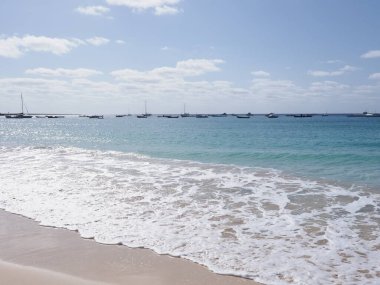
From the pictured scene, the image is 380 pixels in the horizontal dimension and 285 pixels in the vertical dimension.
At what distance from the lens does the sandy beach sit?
6.09 meters

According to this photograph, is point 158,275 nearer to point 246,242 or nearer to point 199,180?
point 246,242

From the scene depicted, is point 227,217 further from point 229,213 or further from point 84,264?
point 84,264

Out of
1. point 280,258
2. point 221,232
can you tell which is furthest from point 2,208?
point 280,258

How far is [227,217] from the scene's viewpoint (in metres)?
10.1

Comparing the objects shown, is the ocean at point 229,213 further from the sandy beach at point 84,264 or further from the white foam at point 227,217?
the sandy beach at point 84,264

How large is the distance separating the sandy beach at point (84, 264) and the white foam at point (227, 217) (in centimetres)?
37

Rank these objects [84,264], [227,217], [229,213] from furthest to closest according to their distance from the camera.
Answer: [229,213]
[227,217]
[84,264]

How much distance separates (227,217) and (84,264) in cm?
460

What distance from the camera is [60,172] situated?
18.1 m

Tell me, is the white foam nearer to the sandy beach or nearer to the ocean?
the ocean

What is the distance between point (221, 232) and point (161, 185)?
6383mm

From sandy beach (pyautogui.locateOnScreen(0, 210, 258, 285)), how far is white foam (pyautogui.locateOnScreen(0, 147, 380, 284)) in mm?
370

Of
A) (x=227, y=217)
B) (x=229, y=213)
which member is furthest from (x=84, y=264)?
(x=229, y=213)

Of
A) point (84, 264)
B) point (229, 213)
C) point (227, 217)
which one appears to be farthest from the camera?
point (229, 213)
